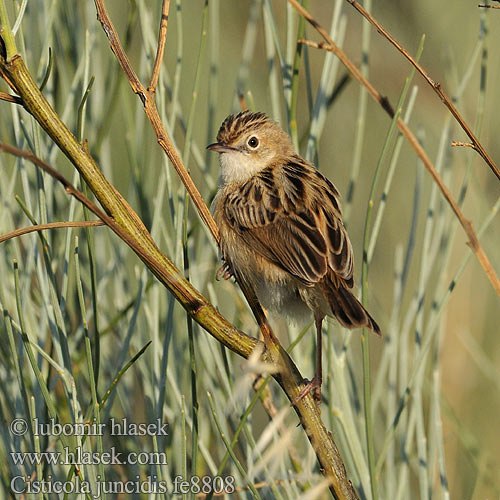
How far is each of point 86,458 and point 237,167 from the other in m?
1.45

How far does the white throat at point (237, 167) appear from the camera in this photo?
314 centimetres

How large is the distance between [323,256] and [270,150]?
897mm

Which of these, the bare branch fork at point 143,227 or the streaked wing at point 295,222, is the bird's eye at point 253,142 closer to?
the streaked wing at point 295,222

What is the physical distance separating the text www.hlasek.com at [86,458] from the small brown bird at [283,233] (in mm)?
591

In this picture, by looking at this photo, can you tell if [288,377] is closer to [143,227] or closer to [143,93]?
[143,227]

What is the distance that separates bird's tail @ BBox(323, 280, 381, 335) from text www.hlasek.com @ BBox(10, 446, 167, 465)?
677 mm

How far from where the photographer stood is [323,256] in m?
2.60

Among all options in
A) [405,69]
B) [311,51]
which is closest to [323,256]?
[405,69]

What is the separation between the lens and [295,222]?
9.18ft

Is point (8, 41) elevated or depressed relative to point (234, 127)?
depressed

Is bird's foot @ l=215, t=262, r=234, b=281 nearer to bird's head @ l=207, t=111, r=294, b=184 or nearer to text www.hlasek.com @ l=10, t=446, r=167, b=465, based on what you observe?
bird's head @ l=207, t=111, r=294, b=184

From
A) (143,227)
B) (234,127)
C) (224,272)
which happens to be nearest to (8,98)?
(143,227)

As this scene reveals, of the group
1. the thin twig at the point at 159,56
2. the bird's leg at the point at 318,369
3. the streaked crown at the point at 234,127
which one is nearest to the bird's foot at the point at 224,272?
the bird's leg at the point at 318,369

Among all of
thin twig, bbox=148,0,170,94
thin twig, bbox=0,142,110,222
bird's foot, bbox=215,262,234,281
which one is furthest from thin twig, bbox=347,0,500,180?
bird's foot, bbox=215,262,234,281
